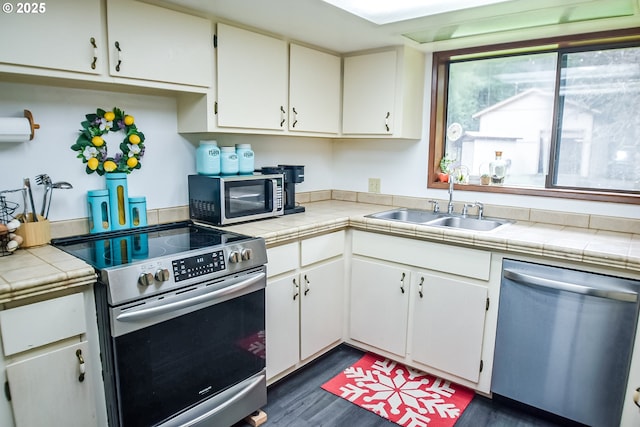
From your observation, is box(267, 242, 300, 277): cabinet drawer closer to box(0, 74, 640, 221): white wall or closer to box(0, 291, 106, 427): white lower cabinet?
box(0, 74, 640, 221): white wall

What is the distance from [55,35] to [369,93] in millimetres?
1794

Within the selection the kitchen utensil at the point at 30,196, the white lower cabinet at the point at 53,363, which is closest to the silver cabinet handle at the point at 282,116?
the kitchen utensil at the point at 30,196

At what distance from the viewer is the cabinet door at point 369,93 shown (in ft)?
8.71

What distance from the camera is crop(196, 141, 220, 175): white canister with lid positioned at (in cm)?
218

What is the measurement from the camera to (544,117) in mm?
2465

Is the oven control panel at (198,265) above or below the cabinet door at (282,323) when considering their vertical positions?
above

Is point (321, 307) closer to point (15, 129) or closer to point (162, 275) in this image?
point (162, 275)

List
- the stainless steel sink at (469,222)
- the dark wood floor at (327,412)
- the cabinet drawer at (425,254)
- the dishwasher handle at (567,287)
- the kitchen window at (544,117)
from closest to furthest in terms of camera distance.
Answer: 1. the dishwasher handle at (567,287)
2. the dark wood floor at (327,412)
3. the cabinet drawer at (425,254)
4. the kitchen window at (544,117)
5. the stainless steel sink at (469,222)

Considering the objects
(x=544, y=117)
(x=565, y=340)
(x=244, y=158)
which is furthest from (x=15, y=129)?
(x=544, y=117)

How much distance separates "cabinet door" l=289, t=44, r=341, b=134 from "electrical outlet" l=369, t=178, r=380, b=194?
48 centimetres

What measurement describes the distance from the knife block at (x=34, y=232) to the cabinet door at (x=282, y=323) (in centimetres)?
99

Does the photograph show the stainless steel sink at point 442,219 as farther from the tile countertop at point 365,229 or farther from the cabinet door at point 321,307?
the cabinet door at point 321,307

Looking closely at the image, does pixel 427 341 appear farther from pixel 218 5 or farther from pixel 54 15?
pixel 54 15

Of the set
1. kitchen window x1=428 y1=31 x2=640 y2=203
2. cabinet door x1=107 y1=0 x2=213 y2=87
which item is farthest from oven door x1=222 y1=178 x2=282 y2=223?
kitchen window x1=428 y1=31 x2=640 y2=203
